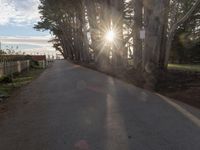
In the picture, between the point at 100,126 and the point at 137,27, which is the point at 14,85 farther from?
the point at 100,126

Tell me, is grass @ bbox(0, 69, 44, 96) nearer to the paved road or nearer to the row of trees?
the paved road

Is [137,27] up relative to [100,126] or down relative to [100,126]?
up

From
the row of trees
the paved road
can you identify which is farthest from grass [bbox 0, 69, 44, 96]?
the row of trees

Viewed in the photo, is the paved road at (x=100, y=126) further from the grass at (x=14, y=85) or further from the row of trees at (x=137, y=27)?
the row of trees at (x=137, y=27)

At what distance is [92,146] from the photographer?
4.66m

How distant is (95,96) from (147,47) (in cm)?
517

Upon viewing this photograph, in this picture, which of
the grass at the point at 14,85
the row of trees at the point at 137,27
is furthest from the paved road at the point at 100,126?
the row of trees at the point at 137,27

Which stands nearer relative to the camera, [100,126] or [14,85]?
[100,126]

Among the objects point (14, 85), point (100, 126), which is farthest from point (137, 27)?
point (100, 126)

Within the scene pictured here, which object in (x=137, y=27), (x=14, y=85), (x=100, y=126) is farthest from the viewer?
(x=137, y=27)

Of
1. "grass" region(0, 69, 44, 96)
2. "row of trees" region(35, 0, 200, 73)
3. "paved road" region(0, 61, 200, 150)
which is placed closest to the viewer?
"paved road" region(0, 61, 200, 150)

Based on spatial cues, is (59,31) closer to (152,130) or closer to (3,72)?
(3,72)

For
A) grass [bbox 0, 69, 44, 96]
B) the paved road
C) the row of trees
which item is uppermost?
the row of trees

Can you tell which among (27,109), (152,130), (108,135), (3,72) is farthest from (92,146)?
(3,72)
